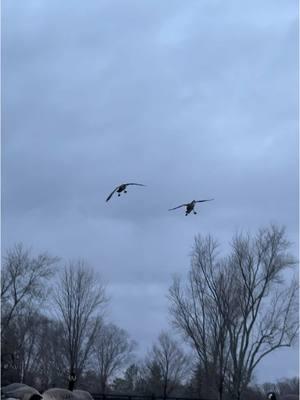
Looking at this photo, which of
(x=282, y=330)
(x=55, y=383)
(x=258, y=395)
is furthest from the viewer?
(x=55, y=383)

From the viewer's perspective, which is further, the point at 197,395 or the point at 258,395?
the point at 197,395

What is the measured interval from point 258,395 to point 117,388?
2782 centimetres

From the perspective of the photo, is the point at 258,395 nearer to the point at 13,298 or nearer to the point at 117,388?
the point at 13,298

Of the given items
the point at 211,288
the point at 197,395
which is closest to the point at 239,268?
the point at 211,288

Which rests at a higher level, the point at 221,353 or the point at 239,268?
the point at 239,268

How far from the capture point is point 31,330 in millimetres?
63250

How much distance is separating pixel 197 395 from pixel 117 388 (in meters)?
20.6

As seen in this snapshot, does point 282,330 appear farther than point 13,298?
No

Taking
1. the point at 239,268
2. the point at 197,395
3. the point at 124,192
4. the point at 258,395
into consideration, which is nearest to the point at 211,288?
the point at 239,268

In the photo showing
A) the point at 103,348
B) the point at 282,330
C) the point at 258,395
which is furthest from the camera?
the point at 103,348

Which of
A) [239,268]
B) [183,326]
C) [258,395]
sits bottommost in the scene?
[258,395]

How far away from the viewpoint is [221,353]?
48.5 metres

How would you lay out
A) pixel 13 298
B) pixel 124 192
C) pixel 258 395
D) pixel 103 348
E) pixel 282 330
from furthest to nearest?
pixel 103 348 → pixel 258 395 → pixel 13 298 → pixel 282 330 → pixel 124 192

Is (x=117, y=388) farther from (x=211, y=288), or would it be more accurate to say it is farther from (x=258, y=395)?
(x=211, y=288)
